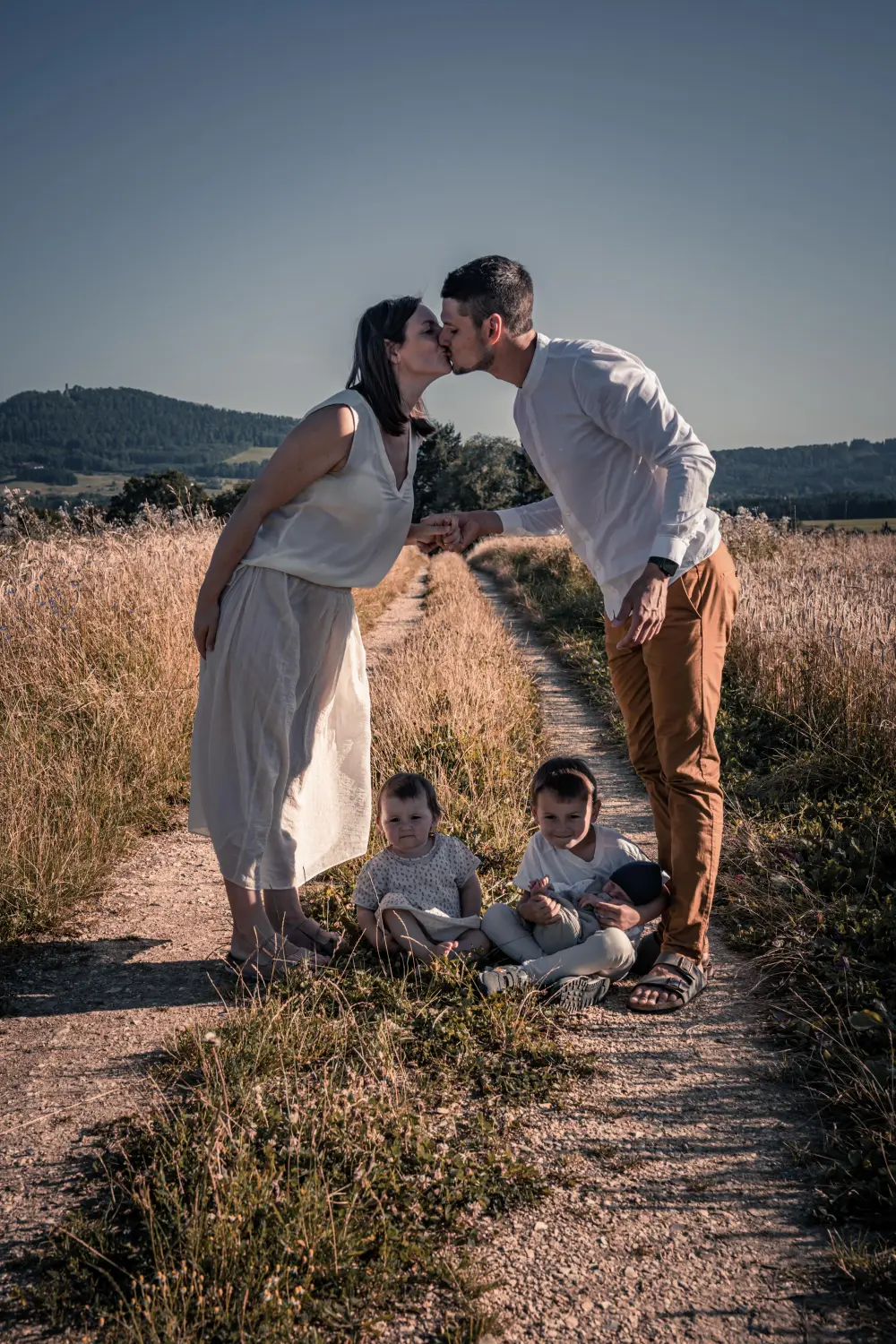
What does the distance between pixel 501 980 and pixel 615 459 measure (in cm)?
199

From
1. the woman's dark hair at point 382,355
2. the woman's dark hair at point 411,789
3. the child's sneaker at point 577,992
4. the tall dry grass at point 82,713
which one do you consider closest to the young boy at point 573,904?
the child's sneaker at point 577,992

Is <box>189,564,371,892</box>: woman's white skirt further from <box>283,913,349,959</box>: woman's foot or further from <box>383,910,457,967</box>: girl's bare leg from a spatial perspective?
<box>383,910,457,967</box>: girl's bare leg

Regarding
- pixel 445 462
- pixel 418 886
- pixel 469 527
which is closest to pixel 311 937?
pixel 418 886

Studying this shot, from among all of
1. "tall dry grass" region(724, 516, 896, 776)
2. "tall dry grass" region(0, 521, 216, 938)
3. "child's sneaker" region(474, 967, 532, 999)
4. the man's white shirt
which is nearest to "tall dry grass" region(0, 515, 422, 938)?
"tall dry grass" region(0, 521, 216, 938)

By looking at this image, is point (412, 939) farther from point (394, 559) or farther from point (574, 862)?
point (394, 559)

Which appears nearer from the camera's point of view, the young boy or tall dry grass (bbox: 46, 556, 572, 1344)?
tall dry grass (bbox: 46, 556, 572, 1344)

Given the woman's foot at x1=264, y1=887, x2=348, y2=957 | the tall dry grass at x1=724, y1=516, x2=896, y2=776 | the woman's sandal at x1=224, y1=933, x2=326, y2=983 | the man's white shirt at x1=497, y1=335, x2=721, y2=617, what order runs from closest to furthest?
1. the man's white shirt at x1=497, y1=335, x2=721, y2=617
2. the woman's sandal at x1=224, y1=933, x2=326, y2=983
3. the woman's foot at x1=264, y1=887, x2=348, y2=957
4. the tall dry grass at x1=724, y1=516, x2=896, y2=776

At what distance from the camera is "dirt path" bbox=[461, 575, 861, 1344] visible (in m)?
1.91

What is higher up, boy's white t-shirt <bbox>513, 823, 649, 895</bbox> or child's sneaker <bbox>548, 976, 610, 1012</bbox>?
boy's white t-shirt <bbox>513, 823, 649, 895</bbox>

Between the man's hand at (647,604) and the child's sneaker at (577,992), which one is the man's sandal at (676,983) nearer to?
the child's sneaker at (577,992)

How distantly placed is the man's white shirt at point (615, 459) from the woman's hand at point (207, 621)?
1406 millimetres

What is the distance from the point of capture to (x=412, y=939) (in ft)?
11.5

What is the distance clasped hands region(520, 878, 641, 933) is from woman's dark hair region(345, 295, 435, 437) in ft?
6.22

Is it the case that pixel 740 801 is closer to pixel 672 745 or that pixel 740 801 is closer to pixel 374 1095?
pixel 672 745
